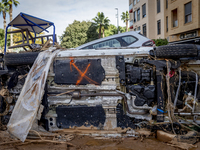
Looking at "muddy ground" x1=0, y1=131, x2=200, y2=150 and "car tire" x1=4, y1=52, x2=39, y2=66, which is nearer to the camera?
"muddy ground" x1=0, y1=131, x2=200, y2=150

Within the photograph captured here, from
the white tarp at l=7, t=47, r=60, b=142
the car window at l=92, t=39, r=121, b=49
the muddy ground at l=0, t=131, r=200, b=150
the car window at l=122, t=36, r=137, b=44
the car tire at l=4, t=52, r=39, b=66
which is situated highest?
the car window at l=122, t=36, r=137, b=44

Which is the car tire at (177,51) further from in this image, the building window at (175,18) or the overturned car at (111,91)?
the building window at (175,18)

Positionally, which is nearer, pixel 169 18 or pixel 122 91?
pixel 122 91

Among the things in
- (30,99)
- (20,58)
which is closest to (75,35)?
(20,58)

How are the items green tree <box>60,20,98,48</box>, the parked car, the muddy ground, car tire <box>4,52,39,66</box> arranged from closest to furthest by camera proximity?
the muddy ground → car tire <box>4,52,39,66</box> → the parked car → green tree <box>60,20,98,48</box>

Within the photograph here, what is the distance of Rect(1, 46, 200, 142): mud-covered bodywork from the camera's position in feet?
10.0

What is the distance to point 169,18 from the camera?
56.9ft

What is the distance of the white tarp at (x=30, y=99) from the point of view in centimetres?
303

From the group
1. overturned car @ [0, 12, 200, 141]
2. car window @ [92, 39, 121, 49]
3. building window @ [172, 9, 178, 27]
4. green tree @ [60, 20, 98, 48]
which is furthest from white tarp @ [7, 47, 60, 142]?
green tree @ [60, 20, 98, 48]

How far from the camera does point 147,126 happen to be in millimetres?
3117

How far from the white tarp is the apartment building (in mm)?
9224

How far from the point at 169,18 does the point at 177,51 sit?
16.2 m

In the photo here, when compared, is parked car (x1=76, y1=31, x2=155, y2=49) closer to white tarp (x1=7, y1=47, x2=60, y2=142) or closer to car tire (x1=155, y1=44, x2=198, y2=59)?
car tire (x1=155, y1=44, x2=198, y2=59)

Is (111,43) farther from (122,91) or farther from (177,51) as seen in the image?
(177,51)
